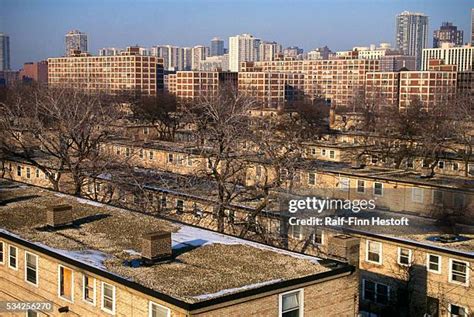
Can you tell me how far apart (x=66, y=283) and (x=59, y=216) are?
350 centimetres

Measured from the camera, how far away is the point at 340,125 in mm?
95938

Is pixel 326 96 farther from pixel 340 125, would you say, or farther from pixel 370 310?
pixel 370 310

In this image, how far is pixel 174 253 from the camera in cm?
1894

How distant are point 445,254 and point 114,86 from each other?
16676 cm

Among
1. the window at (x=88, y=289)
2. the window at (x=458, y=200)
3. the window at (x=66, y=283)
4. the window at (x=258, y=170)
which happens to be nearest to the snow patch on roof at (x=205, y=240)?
the window at (x=88, y=289)

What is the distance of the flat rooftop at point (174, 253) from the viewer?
16.5 metres

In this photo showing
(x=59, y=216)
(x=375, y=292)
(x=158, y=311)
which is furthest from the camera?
(x=375, y=292)

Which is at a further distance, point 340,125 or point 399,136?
point 340,125

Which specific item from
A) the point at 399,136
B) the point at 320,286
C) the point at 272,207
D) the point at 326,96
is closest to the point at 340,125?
the point at 399,136

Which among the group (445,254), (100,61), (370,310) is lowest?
(370,310)

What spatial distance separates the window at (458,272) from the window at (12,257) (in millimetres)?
14038

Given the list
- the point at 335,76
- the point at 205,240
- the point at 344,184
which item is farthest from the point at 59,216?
the point at 335,76

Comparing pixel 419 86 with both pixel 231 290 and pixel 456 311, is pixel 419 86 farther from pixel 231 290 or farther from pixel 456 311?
pixel 231 290

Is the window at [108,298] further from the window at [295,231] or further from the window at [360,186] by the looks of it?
the window at [360,186]
